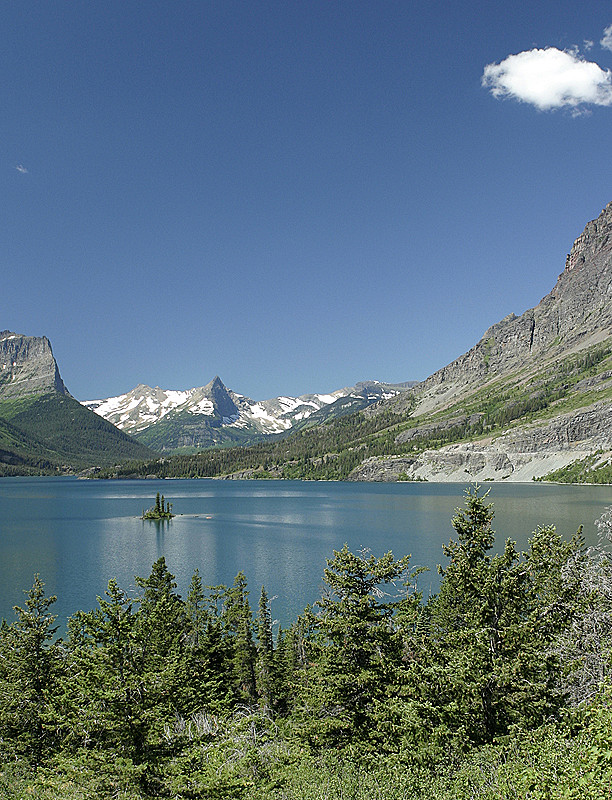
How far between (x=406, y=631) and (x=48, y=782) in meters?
12.2

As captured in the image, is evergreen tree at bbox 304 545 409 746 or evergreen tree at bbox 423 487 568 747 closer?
evergreen tree at bbox 423 487 568 747

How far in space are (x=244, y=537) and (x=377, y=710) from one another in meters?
93.4

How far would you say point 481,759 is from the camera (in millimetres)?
14391

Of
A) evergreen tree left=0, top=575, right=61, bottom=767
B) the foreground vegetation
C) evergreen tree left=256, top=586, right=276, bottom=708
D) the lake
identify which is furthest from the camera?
the lake

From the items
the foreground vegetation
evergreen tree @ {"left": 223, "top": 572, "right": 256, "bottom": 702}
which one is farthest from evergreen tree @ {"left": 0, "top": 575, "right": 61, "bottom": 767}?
evergreen tree @ {"left": 223, "top": 572, "right": 256, "bottom": 702}

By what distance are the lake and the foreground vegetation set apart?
3508 centimetres

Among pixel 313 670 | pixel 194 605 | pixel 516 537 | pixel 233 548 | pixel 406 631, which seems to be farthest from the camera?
pixel 233 548

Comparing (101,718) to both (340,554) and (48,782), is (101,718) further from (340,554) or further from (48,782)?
(340,554)

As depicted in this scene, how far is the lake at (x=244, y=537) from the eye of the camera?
2667 inches

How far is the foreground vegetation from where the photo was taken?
1324 cm

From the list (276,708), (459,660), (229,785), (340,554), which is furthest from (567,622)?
(276,708)

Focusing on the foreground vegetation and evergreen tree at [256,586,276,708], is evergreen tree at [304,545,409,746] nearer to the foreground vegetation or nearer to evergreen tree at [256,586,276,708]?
the foreground vegetation

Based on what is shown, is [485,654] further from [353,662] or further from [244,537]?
[244,537]

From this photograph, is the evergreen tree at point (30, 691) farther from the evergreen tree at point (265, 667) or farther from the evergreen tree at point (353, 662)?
the evergreen tree at point (265, 667)
